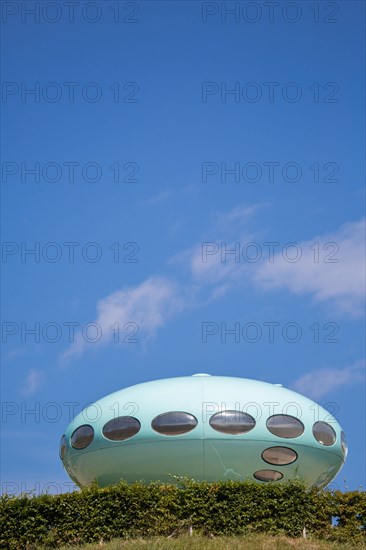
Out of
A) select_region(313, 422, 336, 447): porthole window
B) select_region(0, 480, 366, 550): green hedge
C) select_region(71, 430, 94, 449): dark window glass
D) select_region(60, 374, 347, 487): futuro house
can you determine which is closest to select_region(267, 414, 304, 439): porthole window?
select_region(60, 374, 347, 487): futuro house

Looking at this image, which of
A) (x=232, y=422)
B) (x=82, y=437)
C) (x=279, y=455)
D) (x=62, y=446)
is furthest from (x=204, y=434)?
(x=62, y=446)

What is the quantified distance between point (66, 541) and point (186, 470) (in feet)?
13.8

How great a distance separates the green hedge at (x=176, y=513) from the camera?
2164 centimetres

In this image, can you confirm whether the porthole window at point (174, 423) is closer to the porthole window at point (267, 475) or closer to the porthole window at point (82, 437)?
the porthole window at point (82, 437)

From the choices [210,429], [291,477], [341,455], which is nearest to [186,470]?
[210,429]

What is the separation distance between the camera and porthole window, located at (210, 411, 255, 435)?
922 inches

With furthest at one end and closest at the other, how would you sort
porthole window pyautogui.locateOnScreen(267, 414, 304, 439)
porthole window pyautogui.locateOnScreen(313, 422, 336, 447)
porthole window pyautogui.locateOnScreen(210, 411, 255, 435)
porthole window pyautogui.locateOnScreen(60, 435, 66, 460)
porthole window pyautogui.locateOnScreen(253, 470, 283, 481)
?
porthole window pyautogui.locateOnScreen(60, 435, 66, 460)
porthole window pyautogui.locateOnScreen(313, 422, 336, 447)
porthole window pyautogui.locateOnScreen(253, 470, 283, 481)
porthole window pyautogui.locateOnScreen(267, 414, 304, 439)
porthole window pyautogui.locateOnScreen(210, 411, 255, 435)

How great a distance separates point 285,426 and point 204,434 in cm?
255

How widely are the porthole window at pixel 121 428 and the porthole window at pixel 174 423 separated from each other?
0.62 metres

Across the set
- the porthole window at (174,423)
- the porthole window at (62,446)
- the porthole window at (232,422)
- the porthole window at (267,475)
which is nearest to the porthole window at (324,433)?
the porthole window at (267,475)

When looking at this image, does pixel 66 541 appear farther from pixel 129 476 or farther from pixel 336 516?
pixel 336 516

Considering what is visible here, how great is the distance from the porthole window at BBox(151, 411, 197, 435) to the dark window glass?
236 cm

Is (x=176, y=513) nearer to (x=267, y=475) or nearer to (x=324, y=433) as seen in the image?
(x=267, y=475)

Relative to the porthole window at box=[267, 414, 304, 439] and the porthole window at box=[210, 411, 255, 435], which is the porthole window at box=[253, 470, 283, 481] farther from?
the porthole window at box=[210, 411, 255, 435]
